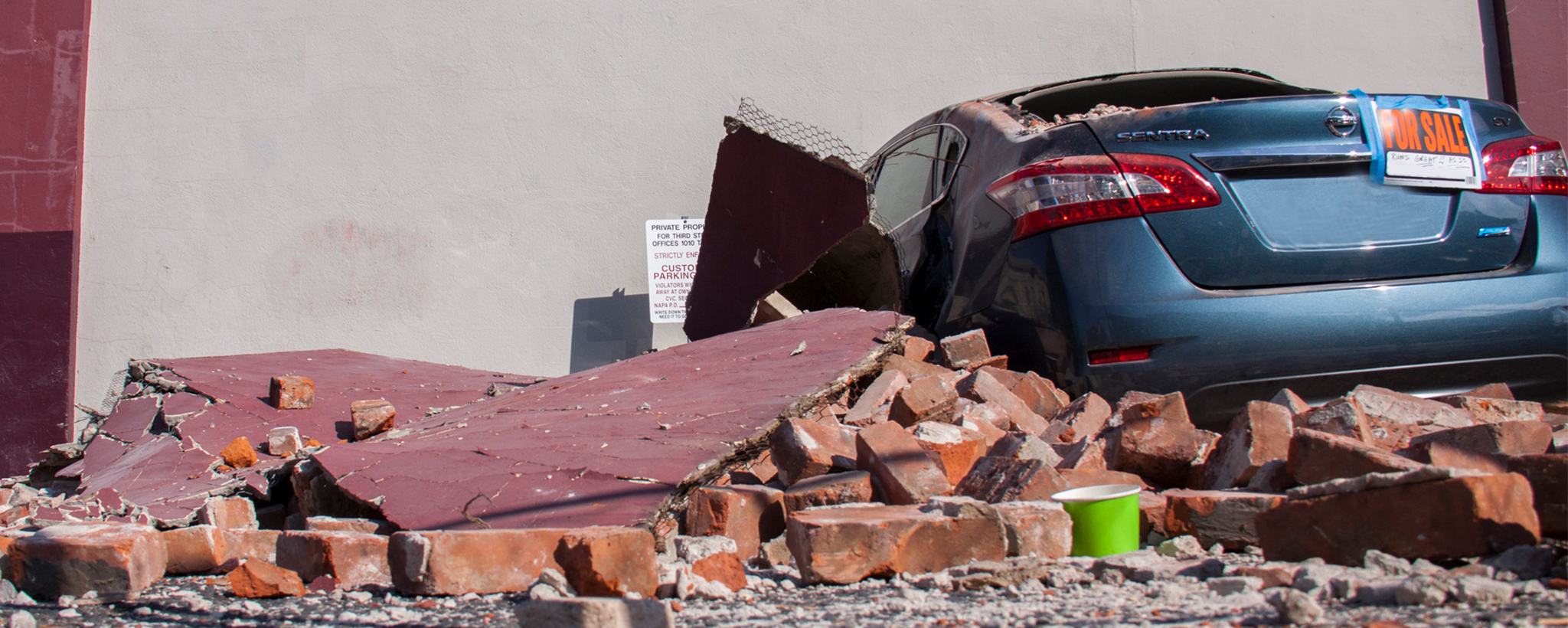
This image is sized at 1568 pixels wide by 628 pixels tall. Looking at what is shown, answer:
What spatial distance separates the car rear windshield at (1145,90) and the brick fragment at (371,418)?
2.51 meters

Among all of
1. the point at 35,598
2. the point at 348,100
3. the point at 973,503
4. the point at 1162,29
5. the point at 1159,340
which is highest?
the point at 1162,29

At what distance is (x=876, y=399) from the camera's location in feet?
8.95

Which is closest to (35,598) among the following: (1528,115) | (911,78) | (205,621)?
(205,621)

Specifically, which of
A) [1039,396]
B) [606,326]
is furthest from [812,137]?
[1039,396]

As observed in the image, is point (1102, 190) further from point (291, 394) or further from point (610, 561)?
point (291, 394)

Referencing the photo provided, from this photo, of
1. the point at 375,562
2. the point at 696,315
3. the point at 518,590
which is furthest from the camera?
the point at 696,315

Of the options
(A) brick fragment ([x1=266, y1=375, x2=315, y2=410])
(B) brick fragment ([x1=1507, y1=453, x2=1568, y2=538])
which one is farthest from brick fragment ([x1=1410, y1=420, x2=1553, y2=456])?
(A) brick fragment ([x1=266, y1=375, x2=315, y2=410])

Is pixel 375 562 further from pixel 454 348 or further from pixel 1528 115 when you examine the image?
pixel 1528 115

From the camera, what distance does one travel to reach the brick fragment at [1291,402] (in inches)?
92.1

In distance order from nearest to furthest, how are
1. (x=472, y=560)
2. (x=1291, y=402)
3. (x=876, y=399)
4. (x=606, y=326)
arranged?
(x=472, y=560) < (x=1291, y=402) < (x=876, y=399) < (x=606, y=326)

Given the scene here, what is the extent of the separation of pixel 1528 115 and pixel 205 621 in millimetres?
8107

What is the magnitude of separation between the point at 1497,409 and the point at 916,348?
154cm

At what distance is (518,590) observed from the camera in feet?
5.91

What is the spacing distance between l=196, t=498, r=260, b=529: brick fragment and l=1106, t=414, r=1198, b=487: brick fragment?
222cm
